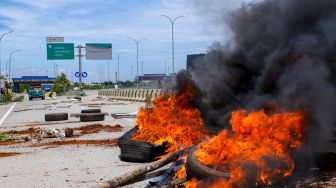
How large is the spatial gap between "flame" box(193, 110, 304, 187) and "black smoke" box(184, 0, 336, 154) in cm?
33

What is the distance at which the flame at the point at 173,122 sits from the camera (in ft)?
29.0

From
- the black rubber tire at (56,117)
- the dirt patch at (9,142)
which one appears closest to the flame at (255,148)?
the dirt patch at (9,142)

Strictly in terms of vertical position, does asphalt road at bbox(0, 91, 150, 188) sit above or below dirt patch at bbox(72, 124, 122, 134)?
above

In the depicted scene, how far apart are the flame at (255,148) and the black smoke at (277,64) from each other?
1.08 ft

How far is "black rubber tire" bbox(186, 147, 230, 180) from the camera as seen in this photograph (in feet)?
19.0

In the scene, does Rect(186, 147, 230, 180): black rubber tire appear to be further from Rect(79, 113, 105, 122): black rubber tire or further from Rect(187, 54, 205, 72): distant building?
Rect(79, 113, 105, 122): black rubber tire

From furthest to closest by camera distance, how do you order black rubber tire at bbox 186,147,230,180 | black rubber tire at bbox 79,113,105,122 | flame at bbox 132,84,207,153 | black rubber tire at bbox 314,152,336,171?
black rubber tire at bbox 79,113,105,122, flame at bbox 132,84,207,153, black rubber tire at bbox 314,152,336,171, black rubber tire at bbox 186,147,230,180

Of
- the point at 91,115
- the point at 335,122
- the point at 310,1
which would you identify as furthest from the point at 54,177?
the point at 91,115

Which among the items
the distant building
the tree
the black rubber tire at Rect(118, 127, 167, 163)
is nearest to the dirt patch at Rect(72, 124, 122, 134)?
the distant building

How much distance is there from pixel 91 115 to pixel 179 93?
10937mm

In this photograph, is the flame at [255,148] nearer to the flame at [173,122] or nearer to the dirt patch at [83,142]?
the flame at [173,122]

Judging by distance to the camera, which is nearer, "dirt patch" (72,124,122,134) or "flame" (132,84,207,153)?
"flame" (132,84,207,153)

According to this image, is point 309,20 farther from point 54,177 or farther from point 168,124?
point 54,177

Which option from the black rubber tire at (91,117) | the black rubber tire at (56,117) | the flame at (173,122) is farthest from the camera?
the black rubber tire at (56,117)
